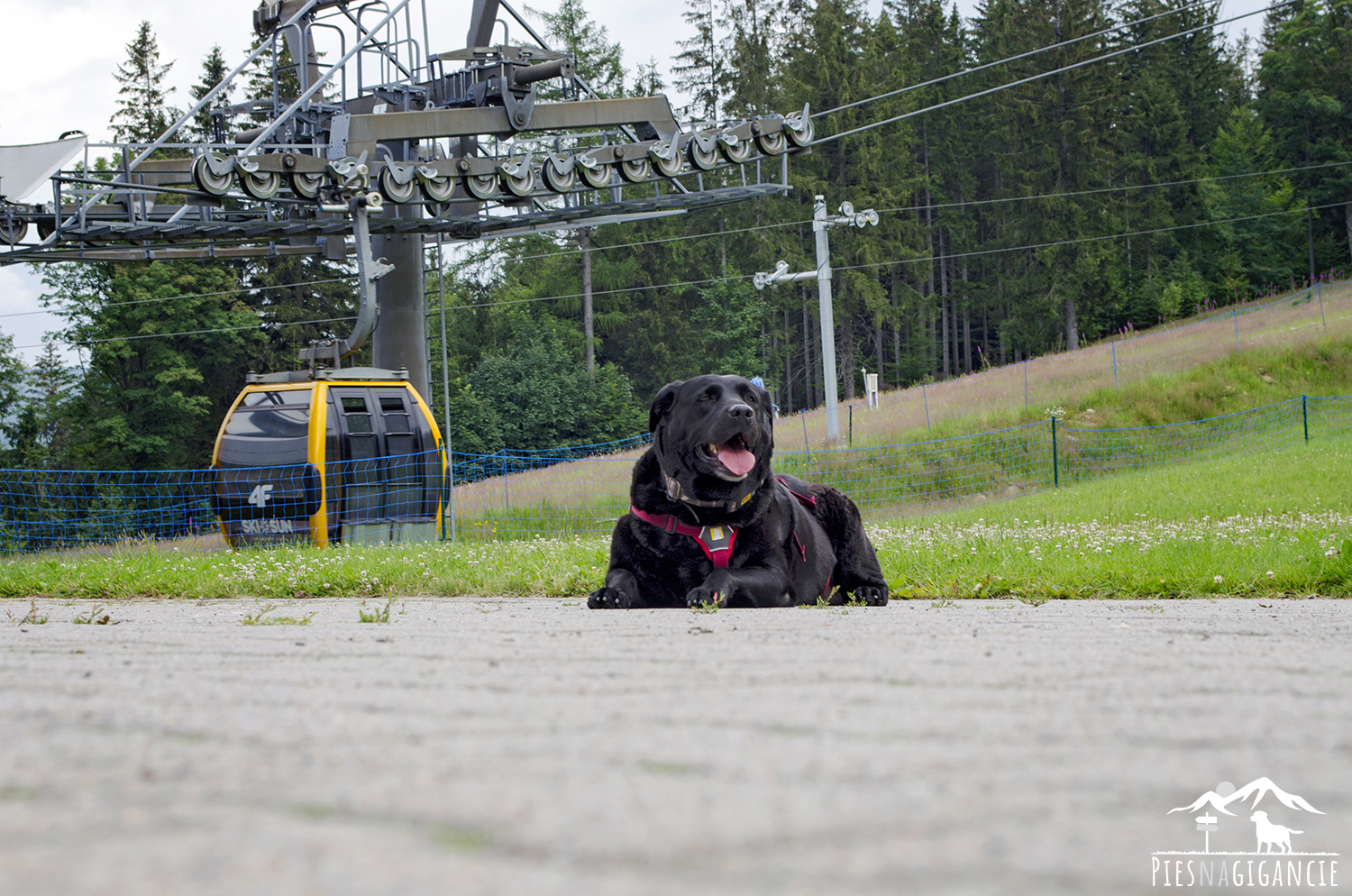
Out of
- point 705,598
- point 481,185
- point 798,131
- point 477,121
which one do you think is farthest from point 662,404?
point 798,131

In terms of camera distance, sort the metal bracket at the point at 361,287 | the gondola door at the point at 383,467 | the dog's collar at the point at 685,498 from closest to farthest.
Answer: the dog's collar at the point at 685,498 → the gondola door at the point at 383,467 → the metal bracket at the point at 361,287

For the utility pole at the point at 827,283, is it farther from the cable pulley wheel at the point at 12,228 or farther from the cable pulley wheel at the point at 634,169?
the cable pulley wheel at the point at 12,228

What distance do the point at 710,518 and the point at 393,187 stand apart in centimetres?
1381

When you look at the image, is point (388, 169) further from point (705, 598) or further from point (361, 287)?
point (705, 598)

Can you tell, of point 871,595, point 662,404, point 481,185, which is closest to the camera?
point 662,404

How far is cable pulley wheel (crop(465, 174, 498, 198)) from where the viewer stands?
58.5 ft

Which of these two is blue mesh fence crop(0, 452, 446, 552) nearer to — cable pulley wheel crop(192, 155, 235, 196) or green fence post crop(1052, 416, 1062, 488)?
cable pulley wheel crop(192, 155, 235, 196)

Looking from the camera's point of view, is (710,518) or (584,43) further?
(584,43)

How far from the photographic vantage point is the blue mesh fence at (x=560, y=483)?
14.9 m

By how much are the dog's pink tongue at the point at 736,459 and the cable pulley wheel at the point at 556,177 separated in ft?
45.8

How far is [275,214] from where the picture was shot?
1961 centimetres

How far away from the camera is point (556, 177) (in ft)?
59.2

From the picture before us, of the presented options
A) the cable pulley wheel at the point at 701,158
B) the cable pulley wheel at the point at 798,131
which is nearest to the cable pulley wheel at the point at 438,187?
the cable pulley wheel at the point at 701,158

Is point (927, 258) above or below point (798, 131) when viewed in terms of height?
above
